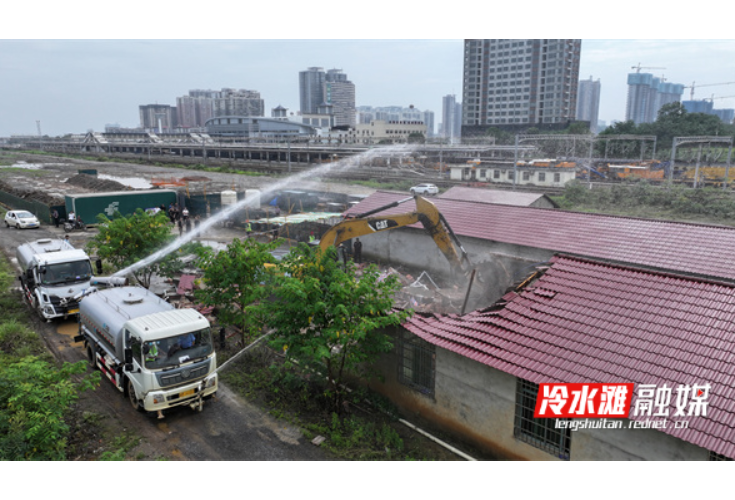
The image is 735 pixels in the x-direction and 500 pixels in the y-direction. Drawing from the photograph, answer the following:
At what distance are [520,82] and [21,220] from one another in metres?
119

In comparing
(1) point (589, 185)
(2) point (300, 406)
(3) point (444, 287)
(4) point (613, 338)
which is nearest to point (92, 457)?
(2) point (300, 406)

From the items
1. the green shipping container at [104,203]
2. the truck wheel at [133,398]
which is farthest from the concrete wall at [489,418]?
the green shipping container at [104,203]

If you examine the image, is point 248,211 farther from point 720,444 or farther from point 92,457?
point 720,444

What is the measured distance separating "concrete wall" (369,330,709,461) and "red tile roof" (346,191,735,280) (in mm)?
7784

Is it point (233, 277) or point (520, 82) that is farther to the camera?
point (520, 82)

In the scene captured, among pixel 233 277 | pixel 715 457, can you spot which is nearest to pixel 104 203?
pixel 233 277

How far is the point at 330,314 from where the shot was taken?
36.0 feet

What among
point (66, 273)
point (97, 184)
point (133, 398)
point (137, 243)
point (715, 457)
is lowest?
point (133, 398)

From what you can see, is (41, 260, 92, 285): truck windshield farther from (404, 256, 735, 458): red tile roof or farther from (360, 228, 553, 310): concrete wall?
(360, 228, 553, 310): concrete wall

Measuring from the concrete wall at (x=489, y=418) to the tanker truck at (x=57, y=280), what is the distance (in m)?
11.7

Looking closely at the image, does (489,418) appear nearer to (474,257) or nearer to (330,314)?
(330,314)

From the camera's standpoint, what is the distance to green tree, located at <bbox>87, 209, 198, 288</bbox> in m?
18.4

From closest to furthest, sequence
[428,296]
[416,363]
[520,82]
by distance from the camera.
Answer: [416,363], [428,296], [520,82]

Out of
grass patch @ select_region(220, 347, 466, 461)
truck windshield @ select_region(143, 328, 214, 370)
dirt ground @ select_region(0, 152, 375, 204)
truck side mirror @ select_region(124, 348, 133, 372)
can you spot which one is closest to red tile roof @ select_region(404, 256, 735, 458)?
grass patch @ select_region(220, 347, 466, 461)
